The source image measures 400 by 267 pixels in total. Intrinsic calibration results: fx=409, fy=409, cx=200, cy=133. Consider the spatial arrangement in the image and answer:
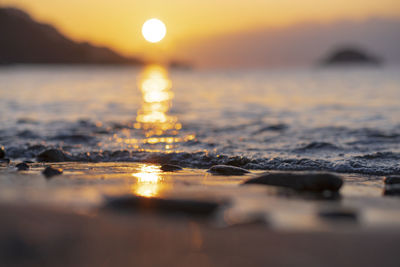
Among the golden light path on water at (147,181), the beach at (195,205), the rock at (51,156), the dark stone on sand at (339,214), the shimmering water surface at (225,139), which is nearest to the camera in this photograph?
the beach at (195,205)

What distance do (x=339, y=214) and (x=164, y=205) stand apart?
63.6 inches

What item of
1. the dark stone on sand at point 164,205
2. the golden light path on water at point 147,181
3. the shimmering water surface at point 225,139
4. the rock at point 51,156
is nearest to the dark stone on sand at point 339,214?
the dark stone on sand at point 164,205

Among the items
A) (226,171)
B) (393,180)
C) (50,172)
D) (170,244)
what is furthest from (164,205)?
(393,180)

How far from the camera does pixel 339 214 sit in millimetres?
3732

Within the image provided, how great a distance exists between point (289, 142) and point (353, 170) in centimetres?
295

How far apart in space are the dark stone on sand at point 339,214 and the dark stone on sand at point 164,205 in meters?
0.98

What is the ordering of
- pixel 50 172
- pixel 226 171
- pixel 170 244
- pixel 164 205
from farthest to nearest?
pixel 226 171
pixel 50 172
pixel 164 205
pixel 170 244

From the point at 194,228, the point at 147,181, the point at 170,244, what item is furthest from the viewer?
the point at 147,181

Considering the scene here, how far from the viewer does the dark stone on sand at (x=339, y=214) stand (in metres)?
3.63

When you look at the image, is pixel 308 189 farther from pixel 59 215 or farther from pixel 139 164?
pixel 139 164

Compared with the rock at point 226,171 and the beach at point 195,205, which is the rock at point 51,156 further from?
the rock at point 226,171

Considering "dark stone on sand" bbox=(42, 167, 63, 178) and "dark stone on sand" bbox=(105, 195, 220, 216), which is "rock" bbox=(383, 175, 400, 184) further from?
"dark stone on sand" bbox=(42, 167, 63, 178)

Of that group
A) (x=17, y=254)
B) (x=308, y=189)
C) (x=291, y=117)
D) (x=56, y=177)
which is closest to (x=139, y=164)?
(x=56, y=177)

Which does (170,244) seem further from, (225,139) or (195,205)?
(225,139)
